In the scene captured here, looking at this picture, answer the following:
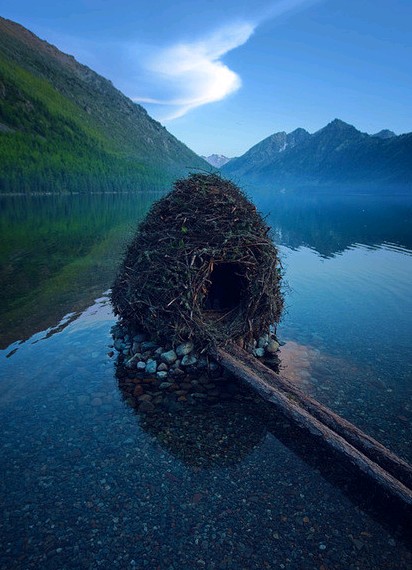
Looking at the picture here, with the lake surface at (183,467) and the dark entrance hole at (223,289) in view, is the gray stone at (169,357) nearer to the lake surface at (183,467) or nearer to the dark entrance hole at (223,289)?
the lake surface at (183,467)

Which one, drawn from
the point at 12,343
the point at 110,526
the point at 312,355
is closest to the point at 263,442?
the point at 110,526

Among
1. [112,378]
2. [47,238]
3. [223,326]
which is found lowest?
[47,238]

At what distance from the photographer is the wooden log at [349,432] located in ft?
20.6

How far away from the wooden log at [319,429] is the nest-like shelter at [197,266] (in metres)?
1.42

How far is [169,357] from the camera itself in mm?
10281

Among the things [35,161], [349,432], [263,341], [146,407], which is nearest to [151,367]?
[146,407]

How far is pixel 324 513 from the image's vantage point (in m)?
6.05

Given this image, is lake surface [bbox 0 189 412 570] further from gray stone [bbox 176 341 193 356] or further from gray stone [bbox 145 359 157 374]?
gray stone [bbox 176 341 193 356]

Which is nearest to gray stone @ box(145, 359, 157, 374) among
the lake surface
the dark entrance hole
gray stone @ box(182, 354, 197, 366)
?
gray stone @ box(182, 354, 197, 366)

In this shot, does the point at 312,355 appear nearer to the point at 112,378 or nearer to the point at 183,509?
the point at 112,378

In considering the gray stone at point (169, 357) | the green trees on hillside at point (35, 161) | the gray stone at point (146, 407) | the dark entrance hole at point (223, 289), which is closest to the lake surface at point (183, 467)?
the gray stone at point (146, 407)

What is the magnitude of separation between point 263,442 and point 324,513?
1.96 meters

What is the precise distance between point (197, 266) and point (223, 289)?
3.67m

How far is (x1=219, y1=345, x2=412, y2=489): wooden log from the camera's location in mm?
6293
